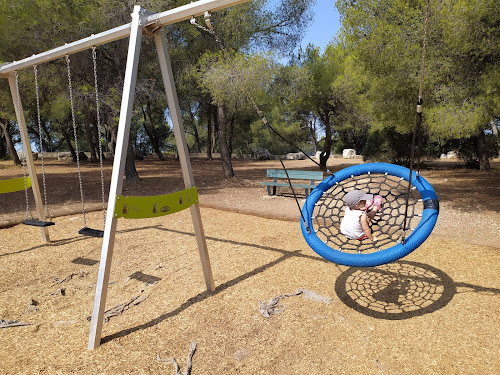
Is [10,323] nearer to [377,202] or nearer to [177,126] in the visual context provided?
[177,126]

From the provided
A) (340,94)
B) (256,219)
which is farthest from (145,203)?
(340,94)

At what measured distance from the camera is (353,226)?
3096mm

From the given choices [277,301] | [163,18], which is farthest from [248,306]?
[163,18]

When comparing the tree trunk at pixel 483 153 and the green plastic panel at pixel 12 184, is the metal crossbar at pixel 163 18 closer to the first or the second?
the green plastic panel at pixel 12 184

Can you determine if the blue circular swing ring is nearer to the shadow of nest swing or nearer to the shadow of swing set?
the shadow of swing set

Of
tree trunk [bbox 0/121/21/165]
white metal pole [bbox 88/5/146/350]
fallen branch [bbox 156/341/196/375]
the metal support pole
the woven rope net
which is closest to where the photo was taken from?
fallen branch [bbox 156/341/196/375]

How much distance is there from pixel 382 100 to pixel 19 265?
25.6 feet

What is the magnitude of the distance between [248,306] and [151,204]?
1.36m

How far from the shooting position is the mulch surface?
245cm

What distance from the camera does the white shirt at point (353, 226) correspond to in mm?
3078

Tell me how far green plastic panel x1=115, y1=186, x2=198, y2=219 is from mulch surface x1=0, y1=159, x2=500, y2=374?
3.22 ft

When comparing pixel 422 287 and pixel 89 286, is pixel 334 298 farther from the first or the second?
pixel 89 286

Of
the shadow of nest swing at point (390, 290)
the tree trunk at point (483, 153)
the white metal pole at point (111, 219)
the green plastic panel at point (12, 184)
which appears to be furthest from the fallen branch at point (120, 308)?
the tree trunk at point (483, 153)

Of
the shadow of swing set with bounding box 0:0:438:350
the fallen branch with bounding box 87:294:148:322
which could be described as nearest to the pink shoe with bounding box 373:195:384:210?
the shadow of swing set with bounding box 0:0:438:350
